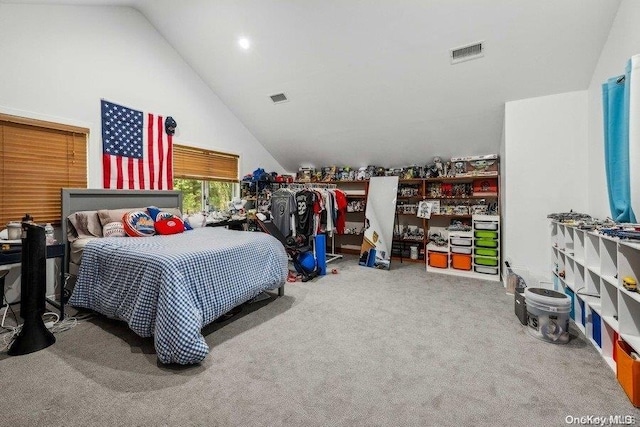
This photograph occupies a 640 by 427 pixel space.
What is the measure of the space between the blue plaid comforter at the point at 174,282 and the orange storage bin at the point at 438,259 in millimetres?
2731

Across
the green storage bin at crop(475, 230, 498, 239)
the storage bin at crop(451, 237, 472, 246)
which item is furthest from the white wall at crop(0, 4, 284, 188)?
the green storage bin at crop(475, 230, 498, 239)

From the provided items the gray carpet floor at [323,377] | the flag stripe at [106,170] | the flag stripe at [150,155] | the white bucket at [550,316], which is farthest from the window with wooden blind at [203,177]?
the white bucket at [550,316]

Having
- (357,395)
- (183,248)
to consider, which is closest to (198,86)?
(183,248)

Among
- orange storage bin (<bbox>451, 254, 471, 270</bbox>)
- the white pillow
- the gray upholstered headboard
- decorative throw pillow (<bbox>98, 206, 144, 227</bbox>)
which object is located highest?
the gray upholstered headboard

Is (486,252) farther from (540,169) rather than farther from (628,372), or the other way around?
(628,372)

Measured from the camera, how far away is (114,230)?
3.09 meters

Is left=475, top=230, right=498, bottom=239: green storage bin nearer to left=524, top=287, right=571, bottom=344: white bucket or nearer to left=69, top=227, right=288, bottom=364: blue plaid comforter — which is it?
left=524, top=287, right=571, bottom=344: white bucket

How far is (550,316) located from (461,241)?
215cm

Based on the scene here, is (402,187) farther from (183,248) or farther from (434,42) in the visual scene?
(183,248)

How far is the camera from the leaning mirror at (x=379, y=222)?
482cm

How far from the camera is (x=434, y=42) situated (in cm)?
322

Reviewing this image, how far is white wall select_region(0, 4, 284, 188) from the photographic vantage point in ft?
9.50

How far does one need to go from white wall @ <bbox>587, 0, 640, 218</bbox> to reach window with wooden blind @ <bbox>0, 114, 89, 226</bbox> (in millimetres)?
5417

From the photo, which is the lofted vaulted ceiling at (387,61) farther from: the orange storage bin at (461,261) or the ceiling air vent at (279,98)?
the orange storage bin at (461,261)
